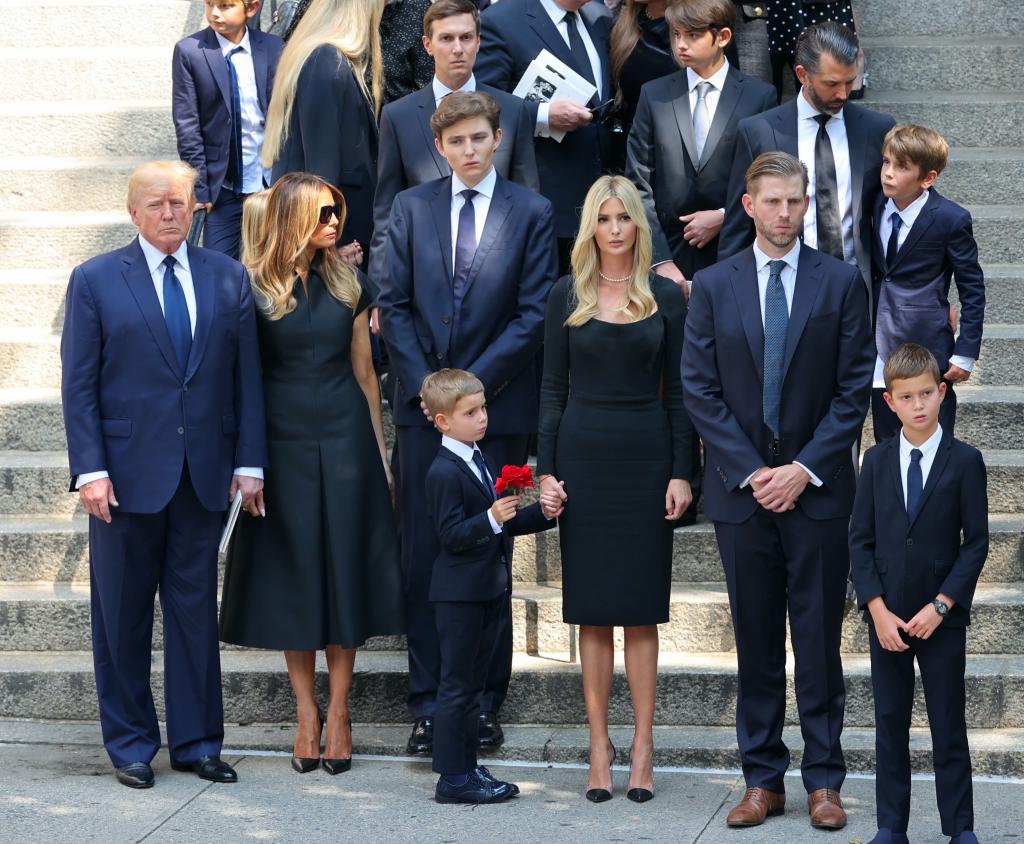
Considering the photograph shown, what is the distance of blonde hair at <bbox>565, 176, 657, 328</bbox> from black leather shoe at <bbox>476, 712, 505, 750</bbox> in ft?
4.96

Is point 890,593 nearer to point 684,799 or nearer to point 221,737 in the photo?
point 684,799

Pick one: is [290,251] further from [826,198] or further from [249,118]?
[826,198]

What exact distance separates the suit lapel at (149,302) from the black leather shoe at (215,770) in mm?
1381

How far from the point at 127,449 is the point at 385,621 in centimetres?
111

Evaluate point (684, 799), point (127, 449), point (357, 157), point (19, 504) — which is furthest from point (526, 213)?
point (19, 504)

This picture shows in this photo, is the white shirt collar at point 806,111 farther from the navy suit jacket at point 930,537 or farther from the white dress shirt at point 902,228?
the navy suit jacket at point 930,537

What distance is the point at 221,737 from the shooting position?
6355 mm

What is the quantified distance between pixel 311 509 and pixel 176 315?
842mm

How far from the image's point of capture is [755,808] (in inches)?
226

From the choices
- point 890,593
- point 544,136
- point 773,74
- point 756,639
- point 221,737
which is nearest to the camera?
point 890,593

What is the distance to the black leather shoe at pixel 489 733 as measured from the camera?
646 centimetres

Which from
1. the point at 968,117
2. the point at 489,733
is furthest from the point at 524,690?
the point at 968,117

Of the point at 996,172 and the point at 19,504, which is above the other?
the point at 996,172

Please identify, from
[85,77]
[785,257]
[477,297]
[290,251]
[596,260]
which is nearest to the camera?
[785,257]
